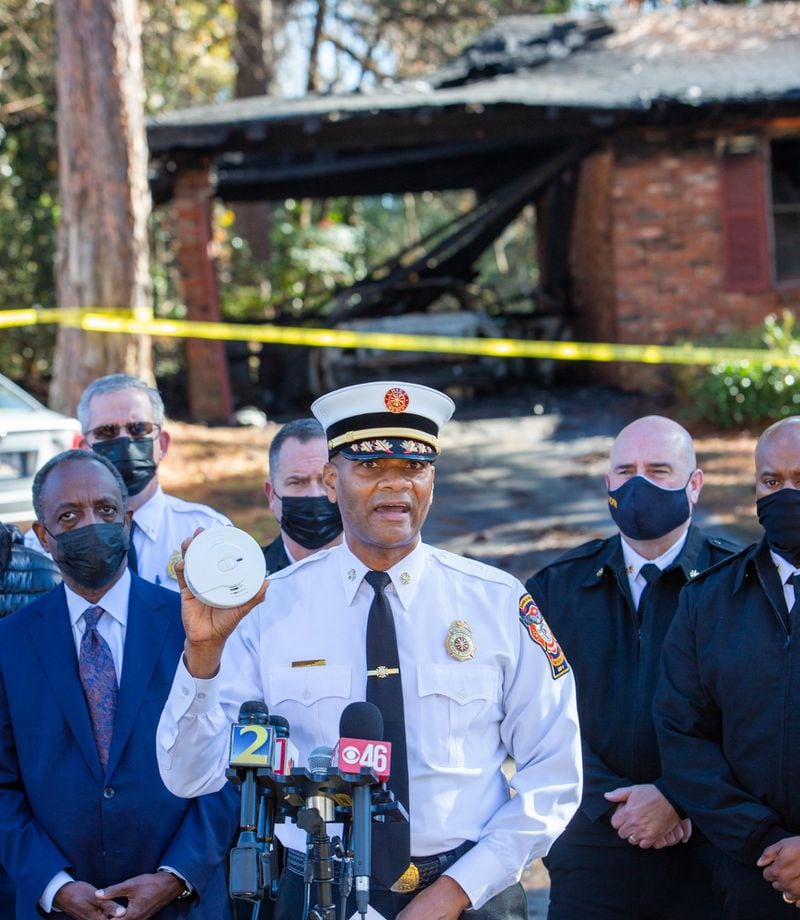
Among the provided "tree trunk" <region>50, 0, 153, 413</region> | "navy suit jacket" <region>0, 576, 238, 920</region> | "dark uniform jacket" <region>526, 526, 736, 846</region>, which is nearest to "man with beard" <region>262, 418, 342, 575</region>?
"dark uniform jacket" <region>526, 526, 736, 846</region>

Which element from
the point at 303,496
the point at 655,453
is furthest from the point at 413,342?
the point at 655,453

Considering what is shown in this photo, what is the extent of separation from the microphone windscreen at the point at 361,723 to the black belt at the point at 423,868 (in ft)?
1.83

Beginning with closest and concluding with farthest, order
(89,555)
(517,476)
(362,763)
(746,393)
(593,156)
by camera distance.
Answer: (362,763) → (89,555) → (517,476) → (746,393) → (593,156)

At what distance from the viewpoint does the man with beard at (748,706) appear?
11.4 feet

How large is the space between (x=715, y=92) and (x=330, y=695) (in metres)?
12.6

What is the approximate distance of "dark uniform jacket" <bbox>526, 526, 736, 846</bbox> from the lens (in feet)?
12.9

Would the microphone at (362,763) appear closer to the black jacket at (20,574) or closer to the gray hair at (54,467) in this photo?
the gray hair at (54,467)

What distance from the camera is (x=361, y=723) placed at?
2.42 meters

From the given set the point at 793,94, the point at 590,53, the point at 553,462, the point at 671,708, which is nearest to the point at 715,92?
the point at 793,94

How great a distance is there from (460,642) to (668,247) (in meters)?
12.7

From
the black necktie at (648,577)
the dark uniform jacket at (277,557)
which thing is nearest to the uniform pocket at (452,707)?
the black necktie at (648,577)

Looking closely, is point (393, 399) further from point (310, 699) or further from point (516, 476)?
point (516, 476)

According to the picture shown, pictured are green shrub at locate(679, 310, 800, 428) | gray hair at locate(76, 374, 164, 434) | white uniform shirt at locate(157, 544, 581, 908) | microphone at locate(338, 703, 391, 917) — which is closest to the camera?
microphone at locate(338, 703, 391, 917)

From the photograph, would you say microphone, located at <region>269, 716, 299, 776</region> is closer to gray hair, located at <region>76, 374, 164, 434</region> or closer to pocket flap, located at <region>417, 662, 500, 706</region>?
pocket flap, located at <region>417, 662, 500, 706</region>
